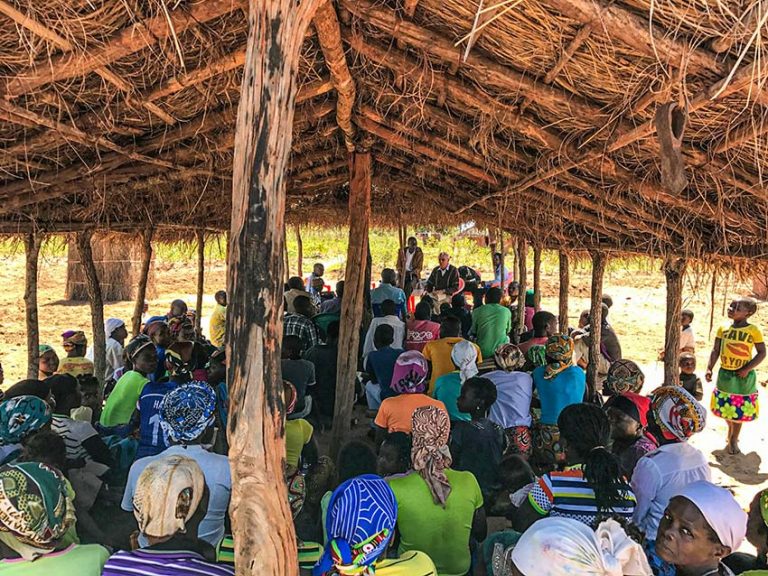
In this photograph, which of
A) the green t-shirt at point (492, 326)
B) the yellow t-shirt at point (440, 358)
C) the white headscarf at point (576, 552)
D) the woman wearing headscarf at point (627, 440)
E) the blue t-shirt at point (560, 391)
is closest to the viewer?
the white headscarf at point (576, 552)

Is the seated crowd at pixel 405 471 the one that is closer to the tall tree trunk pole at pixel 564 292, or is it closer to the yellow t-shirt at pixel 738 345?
the yellow t-shirt at pixel 738 345

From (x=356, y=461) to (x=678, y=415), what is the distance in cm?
223

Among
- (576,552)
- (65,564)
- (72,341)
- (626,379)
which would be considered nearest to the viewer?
(576,552)

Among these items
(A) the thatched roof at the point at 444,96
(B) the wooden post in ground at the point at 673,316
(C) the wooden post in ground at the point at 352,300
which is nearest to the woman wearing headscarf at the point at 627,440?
(A) the thatched roof at the point at 444,96

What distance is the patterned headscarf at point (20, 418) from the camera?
11.1 feet

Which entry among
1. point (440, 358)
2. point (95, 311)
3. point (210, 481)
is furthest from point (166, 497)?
point (95, 311)

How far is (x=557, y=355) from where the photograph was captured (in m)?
4.95

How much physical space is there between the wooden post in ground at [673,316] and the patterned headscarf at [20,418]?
5.54 meters

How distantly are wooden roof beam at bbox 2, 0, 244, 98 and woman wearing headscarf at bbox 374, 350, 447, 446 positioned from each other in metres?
2.66

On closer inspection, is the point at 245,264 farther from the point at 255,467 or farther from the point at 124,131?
the point at 124,131

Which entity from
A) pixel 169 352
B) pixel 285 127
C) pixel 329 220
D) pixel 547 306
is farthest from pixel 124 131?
pixel 547 306

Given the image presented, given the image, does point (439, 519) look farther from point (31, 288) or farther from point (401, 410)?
point (31, 288)

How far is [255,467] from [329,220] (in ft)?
32.9

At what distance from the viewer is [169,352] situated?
5.10m
